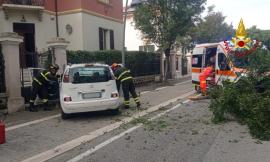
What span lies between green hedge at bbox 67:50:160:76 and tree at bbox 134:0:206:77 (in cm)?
176

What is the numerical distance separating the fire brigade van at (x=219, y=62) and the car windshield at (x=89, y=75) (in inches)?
165

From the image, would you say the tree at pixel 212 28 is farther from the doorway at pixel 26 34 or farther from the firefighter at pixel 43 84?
the firefighter at pixel 43 84

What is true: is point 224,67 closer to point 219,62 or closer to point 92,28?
point 219,62

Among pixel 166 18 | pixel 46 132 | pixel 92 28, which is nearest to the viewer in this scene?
pixel 46 132

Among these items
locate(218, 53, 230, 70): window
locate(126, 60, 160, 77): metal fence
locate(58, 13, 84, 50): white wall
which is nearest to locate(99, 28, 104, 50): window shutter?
locate(58, 13, 84, 50): white wall

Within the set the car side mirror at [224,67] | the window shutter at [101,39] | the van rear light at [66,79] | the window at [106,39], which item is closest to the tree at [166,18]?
the window at [106,39]

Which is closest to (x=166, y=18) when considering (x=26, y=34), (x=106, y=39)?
(x=106, y=39)

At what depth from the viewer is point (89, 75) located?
10.9 meters

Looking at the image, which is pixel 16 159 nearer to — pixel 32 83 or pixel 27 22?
pixel 32 83

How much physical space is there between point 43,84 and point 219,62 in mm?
7757

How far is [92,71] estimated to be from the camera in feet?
36.2

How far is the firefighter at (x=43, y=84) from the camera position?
42.7 feet

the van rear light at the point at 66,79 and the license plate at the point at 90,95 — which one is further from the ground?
the van rear light at the point at 66,79

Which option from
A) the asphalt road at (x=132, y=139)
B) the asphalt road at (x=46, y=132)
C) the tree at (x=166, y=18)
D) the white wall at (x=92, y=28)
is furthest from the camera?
the tree at (x=166, y=18)
